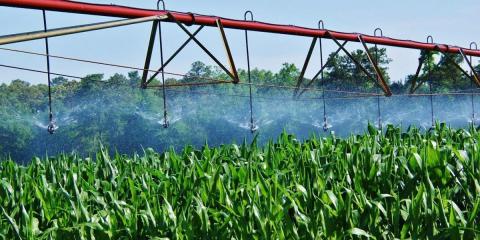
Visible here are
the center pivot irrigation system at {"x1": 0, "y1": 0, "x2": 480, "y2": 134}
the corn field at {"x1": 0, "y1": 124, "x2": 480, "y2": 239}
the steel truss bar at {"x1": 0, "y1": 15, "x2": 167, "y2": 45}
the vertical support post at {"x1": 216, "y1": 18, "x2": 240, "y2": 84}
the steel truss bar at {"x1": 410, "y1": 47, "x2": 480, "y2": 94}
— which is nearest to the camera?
the corn field at {"x1": 0, "y1": 124, "x2": 480, "y2": 239}

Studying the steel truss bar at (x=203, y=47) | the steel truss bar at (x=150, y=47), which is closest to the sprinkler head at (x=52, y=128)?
the steel truss bar at (x=150, y=47)

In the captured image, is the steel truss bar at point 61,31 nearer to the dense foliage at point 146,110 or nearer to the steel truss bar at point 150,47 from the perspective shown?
the steel truss bar at point 150,47

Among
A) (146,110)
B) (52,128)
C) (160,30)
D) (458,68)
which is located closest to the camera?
(52,128)

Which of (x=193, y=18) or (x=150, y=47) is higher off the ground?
(x=193, y=18)

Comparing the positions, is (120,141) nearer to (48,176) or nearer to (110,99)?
(110,99)

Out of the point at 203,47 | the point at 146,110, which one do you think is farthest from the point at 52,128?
the point at 146,110

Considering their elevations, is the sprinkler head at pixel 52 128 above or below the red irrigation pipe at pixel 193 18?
below

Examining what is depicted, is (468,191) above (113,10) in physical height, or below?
below

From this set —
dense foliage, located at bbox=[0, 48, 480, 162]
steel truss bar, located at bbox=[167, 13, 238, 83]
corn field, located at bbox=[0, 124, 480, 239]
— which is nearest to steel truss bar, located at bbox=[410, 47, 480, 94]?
steel truss bar, located at bbox=[167, 13, 238, 83]

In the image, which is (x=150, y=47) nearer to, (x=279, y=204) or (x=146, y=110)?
(x=279, y=204)

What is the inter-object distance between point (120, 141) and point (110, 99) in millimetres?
2715

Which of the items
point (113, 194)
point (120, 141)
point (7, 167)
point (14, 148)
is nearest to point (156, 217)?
point (113, 194)

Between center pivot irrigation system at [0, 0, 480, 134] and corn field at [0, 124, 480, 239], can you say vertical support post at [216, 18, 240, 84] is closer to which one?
center pivot irrigation system at [0, 0, 480, 134]

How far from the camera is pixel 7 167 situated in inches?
261
